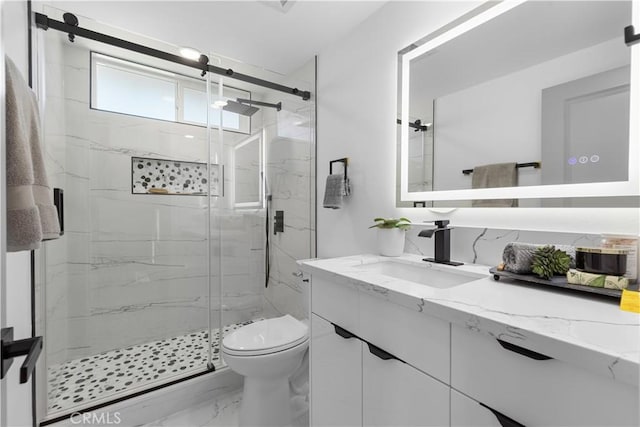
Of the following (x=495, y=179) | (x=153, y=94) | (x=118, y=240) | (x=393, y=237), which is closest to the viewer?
(x=495, y=179)

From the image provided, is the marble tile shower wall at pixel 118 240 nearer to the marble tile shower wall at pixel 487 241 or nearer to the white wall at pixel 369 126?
the white wall at pixel 369 126

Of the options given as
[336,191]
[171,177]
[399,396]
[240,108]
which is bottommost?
[399,396]

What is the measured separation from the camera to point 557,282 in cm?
77

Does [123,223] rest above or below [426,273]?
above

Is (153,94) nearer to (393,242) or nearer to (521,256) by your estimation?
(393,242)

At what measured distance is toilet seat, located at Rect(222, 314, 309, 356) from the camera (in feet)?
4.76

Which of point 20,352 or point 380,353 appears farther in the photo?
point 380,353

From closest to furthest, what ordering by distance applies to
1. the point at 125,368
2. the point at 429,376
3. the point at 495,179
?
the point at 429,376, the point at 495,179, the point at 125,368

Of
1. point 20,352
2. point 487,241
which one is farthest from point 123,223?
point 487,241

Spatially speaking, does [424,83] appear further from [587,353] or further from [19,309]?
[19,309]

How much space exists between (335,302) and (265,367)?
0.67 meters

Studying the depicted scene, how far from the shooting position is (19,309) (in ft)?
3.54

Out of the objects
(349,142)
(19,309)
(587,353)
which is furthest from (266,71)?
(587,353)

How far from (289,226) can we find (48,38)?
1.96m
